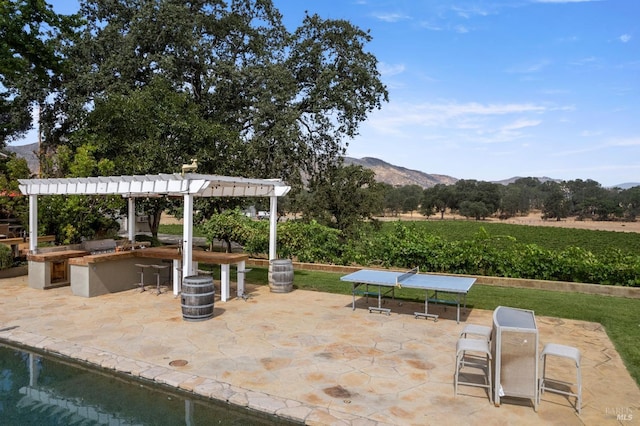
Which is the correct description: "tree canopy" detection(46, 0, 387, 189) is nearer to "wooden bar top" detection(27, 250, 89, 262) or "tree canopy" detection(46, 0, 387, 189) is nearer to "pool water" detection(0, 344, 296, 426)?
"wooden bar top" detection(27, 250, 89, 262)

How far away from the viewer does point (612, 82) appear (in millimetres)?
20281

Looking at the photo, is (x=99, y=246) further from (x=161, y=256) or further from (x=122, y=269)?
(x=161, y=256)

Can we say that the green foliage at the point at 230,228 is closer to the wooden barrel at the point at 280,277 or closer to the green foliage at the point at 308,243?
the green foliage at the point at 308,243

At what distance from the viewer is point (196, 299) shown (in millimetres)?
7461

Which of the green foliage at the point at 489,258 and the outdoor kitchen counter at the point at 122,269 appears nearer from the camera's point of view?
the outdoor kitchen counter at the point at 122,269

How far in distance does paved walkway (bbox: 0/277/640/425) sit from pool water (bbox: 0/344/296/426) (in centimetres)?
17

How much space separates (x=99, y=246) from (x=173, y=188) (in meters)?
4.58

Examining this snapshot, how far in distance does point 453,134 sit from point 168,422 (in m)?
41.6

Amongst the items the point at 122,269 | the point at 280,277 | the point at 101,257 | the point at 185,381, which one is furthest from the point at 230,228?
the point at 185,381

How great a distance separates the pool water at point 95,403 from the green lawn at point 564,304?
5414 mm

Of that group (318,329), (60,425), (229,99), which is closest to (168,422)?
(60,425)

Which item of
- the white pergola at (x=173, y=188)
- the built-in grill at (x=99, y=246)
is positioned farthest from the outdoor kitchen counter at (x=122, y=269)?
the built-in grill at (x=99, y=246)

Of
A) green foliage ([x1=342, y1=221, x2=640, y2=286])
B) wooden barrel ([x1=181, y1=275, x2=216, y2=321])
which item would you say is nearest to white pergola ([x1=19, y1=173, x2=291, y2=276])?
wooden barrel ([x1=181, y1=275, x2=216, y2=321])

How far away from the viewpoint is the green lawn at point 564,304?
22.9 feet
